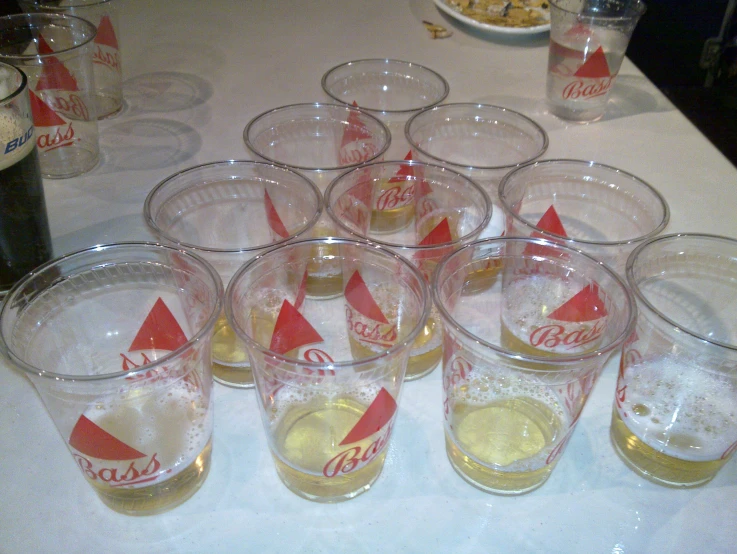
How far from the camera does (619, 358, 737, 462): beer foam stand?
2.19 feet

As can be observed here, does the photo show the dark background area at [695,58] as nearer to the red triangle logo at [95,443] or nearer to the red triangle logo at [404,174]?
the red triangle logo at [404,174]

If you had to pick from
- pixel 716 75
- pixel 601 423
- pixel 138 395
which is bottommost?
pixel 716 75

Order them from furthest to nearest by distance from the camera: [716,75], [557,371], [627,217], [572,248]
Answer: [716,75]
[627,217]
[572,248]
[557,371]

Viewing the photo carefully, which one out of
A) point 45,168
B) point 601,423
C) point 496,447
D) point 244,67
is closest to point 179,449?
point 496,447

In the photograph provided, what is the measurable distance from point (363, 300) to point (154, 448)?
268 mm

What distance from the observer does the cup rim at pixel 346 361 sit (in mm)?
544

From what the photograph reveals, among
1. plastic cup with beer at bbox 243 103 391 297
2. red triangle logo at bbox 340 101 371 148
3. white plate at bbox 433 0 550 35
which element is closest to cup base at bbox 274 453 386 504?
plastic cup with beer at bbox 243 103 391 297

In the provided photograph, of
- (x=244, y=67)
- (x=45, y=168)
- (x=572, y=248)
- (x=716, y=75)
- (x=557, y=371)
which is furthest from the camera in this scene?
(x=716, y=75)

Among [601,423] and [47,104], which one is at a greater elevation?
[47,104]

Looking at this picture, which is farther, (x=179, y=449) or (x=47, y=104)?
(x=47, y=104)

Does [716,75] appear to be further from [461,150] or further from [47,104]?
[47,104]

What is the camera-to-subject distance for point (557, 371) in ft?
1.92

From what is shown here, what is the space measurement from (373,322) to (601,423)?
0.92ft

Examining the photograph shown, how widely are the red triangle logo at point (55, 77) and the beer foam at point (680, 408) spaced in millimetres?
895
